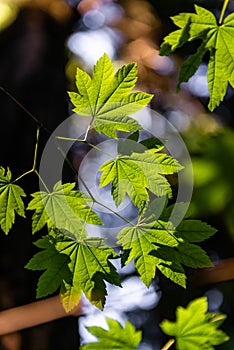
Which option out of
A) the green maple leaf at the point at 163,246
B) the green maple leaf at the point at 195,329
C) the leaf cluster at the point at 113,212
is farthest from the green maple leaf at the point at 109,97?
the green maple leaf at the point at 195,329

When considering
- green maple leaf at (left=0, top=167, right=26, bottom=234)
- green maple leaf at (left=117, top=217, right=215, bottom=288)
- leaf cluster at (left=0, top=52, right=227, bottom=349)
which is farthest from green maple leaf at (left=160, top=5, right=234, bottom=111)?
green maple leaf at (left=0, top=167, right=26, bottom=234)

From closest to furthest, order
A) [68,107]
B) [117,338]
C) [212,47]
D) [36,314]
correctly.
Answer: [117,338]
[212,47]
[36,314]
[68,107]

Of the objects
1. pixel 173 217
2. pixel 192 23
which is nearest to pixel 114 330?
pixel 173 217

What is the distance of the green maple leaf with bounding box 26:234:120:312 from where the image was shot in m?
0.79

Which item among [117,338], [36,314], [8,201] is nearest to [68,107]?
[36,314]

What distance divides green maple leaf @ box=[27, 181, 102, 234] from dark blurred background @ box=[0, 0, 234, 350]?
0.28 m

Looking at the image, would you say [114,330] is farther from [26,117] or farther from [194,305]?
[26,117]

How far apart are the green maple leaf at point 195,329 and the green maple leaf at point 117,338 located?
0.03 metres

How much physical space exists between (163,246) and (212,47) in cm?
25

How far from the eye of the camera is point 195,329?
63cm

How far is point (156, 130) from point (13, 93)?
65cm

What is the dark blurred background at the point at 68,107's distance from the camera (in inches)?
44.7

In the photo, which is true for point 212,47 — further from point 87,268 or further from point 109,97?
point 87,268

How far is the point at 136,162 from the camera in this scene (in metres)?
0.79
